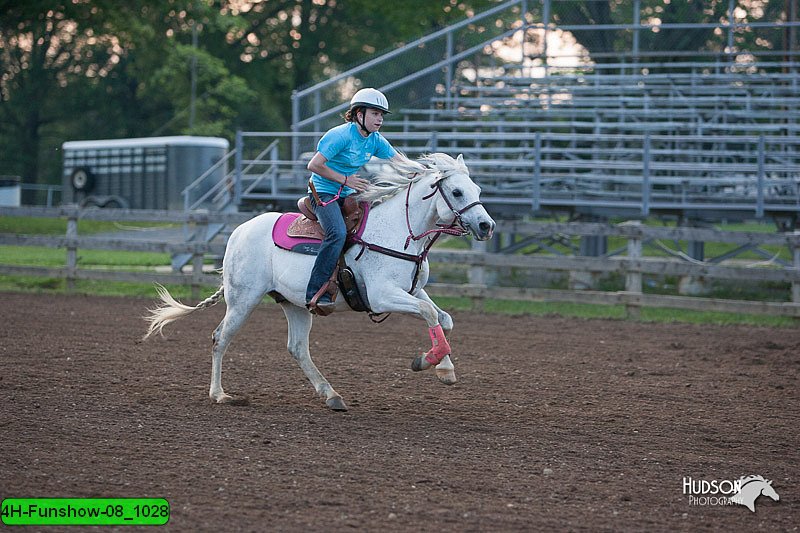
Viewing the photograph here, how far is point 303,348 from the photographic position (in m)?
8.11

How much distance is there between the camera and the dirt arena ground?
5.20 meters

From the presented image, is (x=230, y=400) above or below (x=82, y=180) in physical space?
below

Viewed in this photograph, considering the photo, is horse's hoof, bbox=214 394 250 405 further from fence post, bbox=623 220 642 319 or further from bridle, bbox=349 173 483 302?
fence post, bbox=623 220 642 319

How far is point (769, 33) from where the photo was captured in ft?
95.1

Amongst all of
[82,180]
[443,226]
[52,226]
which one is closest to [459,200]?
[443,226]

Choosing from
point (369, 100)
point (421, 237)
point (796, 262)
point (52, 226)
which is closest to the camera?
point (369, 100)

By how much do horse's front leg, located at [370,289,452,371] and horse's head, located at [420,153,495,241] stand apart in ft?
2.23

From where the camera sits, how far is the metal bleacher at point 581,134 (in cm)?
1717

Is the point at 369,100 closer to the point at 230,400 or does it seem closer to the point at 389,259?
Answer: the point at 389,259

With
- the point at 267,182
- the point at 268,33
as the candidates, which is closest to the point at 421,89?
the point at 267,182

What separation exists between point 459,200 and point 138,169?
27327mm

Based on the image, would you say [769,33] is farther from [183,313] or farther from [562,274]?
[183,313]

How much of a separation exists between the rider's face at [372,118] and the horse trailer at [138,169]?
2295 centimetres

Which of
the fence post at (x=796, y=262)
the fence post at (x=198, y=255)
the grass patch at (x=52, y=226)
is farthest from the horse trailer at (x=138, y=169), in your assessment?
the fence post at (x=796, y=262)
